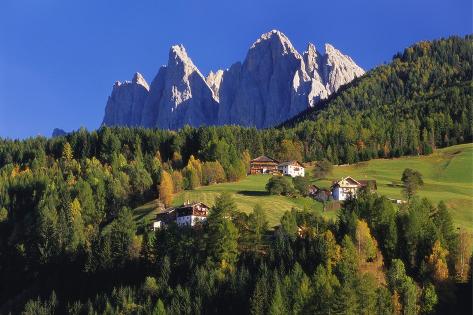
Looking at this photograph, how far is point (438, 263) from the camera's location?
9275 centimetres

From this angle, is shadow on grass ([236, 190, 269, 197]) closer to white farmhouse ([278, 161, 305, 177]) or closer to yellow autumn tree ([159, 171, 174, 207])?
yellow autumn tree ([159, 171, 174, 207])

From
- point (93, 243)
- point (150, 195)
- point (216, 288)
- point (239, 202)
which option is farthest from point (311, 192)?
point (216, 288)

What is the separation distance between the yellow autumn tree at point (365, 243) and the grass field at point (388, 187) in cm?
2108

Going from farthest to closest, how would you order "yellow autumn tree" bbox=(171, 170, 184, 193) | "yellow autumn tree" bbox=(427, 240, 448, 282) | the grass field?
"yellow autumn tree" bbox=(171, 170, 184, 193) < the grass field < "yellow autumn tree" bbox=(427, 240, 448, 282)

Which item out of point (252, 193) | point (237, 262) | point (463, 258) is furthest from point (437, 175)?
point (237, 262)

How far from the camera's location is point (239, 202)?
440 feet

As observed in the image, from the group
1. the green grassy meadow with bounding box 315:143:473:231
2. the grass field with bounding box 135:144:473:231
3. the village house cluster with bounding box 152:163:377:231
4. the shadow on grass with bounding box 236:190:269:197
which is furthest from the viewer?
the shadow on grass with bounding box 236:190:269:197

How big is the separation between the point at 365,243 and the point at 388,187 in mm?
58742

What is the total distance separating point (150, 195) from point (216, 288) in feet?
199

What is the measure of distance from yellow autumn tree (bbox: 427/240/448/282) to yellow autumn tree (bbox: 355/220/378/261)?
740 centimetres

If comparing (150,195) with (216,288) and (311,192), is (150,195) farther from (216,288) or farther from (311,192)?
(216,288)

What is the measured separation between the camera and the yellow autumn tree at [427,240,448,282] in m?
91.6

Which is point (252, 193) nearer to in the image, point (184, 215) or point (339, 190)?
point (339, 190)

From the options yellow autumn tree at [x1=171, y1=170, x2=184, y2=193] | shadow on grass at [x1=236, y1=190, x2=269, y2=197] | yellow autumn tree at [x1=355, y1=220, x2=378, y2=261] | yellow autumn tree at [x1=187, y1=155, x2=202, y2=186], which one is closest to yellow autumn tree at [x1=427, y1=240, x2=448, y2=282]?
yellow autumn tree at [x1=355, y1=220, x2=378, y2=261]
